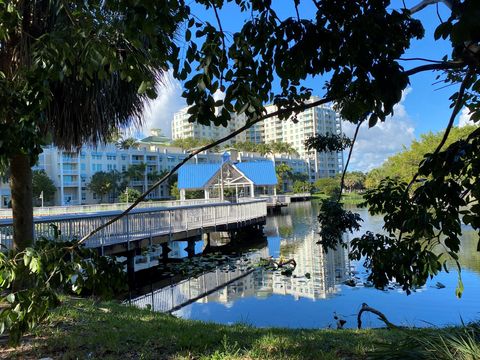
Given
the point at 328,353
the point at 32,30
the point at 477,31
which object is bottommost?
the point at 328,353

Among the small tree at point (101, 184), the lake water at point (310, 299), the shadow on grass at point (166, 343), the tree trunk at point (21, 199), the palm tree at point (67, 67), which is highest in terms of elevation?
the small tree at point (101, 184)

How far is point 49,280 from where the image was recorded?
2430mm

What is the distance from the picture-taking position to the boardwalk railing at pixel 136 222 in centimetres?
1097

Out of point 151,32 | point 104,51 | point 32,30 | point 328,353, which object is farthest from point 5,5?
point 328,353

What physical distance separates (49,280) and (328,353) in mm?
2751

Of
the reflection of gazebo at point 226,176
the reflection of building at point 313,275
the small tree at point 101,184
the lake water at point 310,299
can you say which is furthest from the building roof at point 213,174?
the small tree at point 101,184

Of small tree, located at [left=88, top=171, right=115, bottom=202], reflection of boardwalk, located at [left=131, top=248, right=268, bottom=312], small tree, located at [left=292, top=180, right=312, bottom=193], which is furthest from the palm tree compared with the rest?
small tree, located at [left=292, top=180, right=312, bottom=193]

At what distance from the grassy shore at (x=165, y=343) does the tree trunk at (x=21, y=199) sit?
3.76ft

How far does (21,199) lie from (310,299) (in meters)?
7.95

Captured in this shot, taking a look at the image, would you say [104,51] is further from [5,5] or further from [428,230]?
[428,230]

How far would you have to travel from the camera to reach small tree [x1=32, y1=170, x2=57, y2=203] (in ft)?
226

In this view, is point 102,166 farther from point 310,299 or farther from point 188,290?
point 310,299

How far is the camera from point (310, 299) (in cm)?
1093

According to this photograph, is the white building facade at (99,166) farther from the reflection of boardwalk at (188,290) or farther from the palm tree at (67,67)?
the palm tree at (67,67)
